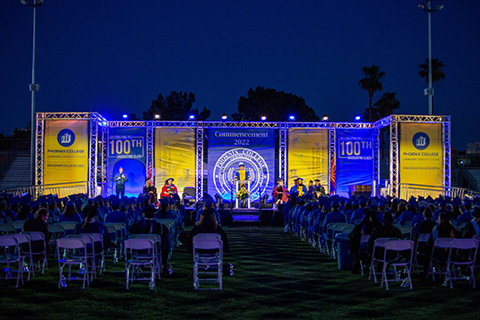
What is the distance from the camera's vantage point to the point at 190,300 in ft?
23.1

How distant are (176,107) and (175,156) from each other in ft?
96.0

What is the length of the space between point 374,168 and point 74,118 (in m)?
13.3

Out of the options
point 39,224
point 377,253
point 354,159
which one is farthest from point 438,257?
point 354,159

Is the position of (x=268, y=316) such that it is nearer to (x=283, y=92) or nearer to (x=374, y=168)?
(x=374, y=168)

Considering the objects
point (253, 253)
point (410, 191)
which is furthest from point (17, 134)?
point (253, 253)

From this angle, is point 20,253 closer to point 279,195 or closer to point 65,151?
point 65,151

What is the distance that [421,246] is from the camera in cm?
941

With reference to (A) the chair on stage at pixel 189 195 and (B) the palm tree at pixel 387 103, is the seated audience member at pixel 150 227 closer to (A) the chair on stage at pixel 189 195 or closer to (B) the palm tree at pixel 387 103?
(A) the chair on stage at pixel 189 195

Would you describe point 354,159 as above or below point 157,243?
above

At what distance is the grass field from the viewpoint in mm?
6328

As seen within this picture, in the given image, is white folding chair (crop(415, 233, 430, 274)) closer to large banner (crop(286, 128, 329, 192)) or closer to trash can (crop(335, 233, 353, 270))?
trash can (crop(335, 233, 353, 270))

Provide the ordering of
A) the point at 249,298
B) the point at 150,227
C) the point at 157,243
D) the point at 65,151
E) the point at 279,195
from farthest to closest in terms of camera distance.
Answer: the point at 65,151 → the point at 279,195 → the point at 150,227 → the point at 157,243 → the point at 249,298

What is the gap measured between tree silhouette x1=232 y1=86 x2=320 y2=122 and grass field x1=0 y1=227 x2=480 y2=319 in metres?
39.5

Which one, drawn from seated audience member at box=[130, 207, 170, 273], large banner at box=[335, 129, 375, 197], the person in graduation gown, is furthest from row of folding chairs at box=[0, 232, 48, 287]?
large banner at box=[335, 129, 375, 197]
